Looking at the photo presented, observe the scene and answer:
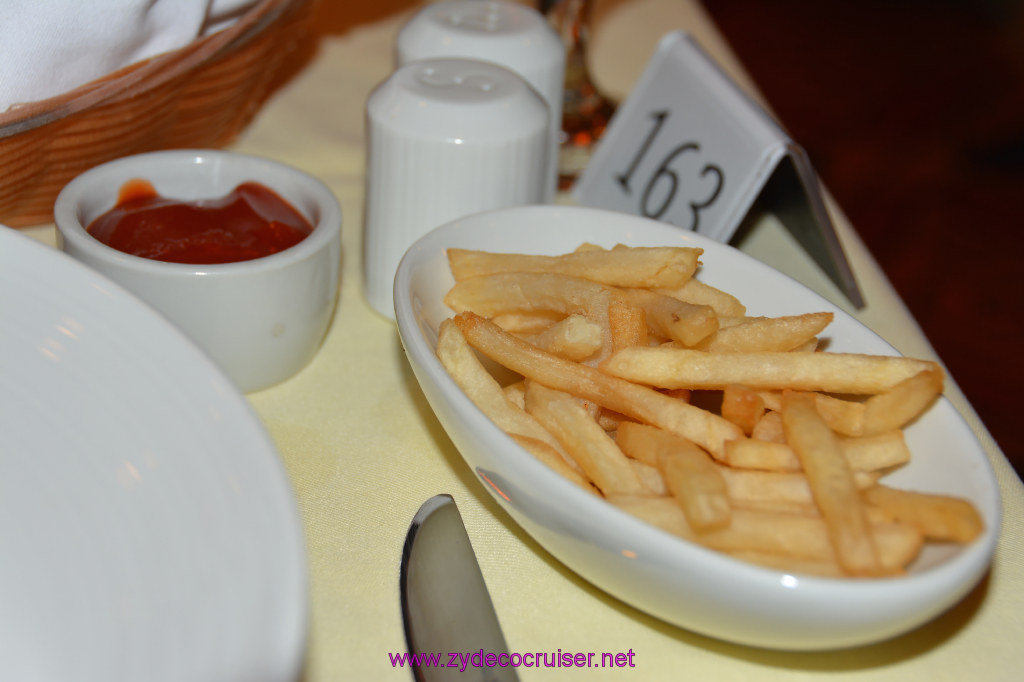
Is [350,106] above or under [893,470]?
under

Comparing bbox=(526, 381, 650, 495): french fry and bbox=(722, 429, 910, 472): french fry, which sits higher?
bbox=(722, 429, 910, 472): french fry

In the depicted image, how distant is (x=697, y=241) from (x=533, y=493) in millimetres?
509

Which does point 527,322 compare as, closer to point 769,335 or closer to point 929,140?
point 769,335

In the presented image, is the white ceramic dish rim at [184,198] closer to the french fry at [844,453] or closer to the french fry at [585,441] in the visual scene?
the french fry at [585,441]

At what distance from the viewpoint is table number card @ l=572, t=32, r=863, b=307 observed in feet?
4.24

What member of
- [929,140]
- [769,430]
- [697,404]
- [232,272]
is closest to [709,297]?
[697,404]

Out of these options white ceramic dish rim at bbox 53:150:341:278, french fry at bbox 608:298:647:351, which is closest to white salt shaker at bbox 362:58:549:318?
white ceramic dish rim at bbox 53:150:341:278

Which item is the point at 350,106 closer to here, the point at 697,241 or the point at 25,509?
the point at 697,241

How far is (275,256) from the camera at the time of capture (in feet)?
3.33

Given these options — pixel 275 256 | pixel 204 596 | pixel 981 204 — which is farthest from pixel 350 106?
pixel 981 204

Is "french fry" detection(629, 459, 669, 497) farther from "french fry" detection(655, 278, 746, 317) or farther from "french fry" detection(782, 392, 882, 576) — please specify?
"french fry" detection(655, 278, 746, 317)

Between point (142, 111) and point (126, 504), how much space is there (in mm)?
746

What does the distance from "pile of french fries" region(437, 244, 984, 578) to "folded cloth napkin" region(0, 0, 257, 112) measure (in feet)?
1.65

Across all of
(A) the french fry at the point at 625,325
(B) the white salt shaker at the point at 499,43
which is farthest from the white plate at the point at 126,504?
(B) the white salt shaker at the point at 499,43
